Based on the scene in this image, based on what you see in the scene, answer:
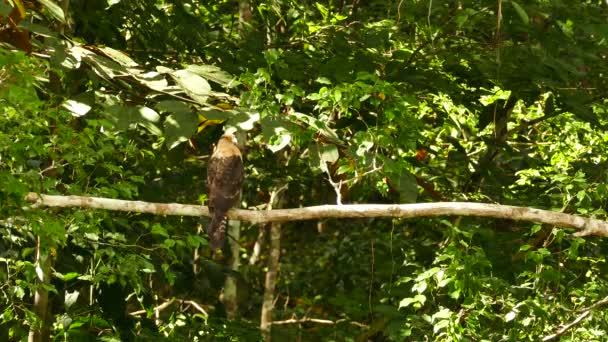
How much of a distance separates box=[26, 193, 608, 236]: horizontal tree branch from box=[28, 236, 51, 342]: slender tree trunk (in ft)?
1.57

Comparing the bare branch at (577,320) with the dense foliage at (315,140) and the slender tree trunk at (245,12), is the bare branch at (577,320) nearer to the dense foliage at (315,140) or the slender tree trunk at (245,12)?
the dense foliage at (315,140)

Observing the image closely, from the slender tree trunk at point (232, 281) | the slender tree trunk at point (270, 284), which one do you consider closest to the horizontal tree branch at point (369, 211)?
the slender tree trunk at point (270, 284)

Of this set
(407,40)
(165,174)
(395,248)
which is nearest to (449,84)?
(407,40)

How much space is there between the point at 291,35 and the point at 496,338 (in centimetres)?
332

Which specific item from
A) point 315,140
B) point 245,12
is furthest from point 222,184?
point 245,12

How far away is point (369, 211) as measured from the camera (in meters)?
4.49

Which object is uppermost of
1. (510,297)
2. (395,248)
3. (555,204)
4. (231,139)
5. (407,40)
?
(407,40)

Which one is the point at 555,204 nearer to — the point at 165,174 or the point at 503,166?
the point at 503,166

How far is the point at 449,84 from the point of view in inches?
229

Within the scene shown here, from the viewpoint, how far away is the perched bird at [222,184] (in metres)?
5.39

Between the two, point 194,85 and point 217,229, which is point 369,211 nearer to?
point 194,85

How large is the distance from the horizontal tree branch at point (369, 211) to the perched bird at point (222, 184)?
61 cm

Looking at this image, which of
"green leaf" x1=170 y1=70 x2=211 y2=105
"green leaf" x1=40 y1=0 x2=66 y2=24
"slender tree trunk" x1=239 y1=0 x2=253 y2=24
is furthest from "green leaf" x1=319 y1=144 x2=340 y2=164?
"slender tree trunk" x1=239 y1=0 x2=253 y2=24

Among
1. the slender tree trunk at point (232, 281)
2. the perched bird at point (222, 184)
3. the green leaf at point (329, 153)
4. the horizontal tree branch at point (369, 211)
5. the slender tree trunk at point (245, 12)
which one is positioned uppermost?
the slender tree trunk at point (245, 12)
